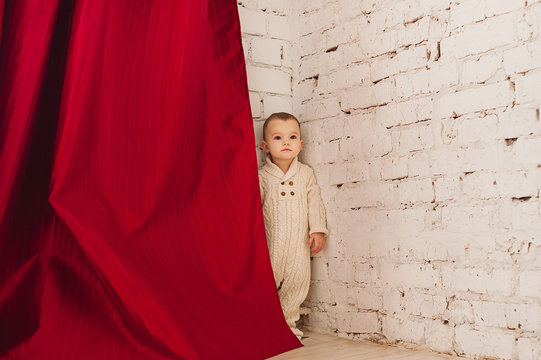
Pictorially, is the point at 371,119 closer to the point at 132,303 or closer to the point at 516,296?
the point at 516,296

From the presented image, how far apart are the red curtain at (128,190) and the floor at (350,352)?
50mm

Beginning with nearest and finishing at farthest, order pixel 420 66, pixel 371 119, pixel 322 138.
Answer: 1. pixel 420 66
2. pixel 371 119
3. pixel 322 138

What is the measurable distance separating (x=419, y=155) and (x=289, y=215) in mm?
442

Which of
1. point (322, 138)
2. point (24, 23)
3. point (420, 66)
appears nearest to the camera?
point (24, 23)

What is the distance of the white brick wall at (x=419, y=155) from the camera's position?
129 centimetres

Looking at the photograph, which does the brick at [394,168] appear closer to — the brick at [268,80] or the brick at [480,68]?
the brick at [480,68]

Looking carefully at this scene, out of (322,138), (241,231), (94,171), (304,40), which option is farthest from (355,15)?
(94,171)

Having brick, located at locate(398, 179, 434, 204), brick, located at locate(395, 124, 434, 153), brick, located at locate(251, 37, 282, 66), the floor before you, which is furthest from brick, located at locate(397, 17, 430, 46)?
the floor

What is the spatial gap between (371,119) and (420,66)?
21 centimetres

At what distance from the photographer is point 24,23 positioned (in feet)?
4.15

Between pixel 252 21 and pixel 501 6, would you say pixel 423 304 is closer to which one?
pixel 501 6

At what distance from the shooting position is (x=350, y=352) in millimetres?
1507

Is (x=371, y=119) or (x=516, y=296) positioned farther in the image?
(x=371, y=119)

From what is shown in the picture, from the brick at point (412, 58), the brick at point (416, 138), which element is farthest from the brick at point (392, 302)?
the brick at point (412, 58)
